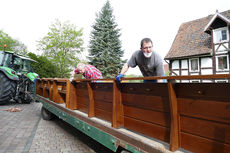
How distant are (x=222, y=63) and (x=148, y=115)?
1674 centimetres

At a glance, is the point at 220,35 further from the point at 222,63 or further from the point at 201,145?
the point at 201,145

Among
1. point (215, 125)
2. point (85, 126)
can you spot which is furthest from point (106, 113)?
point (215, 125)

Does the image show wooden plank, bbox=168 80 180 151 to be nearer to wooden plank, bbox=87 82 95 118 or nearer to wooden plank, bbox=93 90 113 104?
wooden plank, bbox=93 90 113 104

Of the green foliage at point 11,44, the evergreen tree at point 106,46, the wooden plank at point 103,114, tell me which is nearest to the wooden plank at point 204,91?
the wooden plank at point 103,114

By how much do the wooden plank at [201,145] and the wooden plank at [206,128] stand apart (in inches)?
1.2

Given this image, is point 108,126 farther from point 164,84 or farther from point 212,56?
point 212,56

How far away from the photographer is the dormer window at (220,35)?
1535cm

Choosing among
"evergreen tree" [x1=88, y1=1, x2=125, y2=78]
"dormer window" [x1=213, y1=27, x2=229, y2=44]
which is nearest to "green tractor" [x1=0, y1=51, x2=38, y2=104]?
"evergreen tree" [x1=88, y1=1, x2=125, y2=78]

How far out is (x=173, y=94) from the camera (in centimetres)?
151

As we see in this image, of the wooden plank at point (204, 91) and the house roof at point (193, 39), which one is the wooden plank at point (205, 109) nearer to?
the wooden plank at point (204, 91)

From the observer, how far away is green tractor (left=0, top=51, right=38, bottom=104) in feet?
24.4

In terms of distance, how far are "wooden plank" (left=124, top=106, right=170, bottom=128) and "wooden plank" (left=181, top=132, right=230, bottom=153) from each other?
0.21m

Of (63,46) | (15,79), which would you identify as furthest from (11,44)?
(15,79)

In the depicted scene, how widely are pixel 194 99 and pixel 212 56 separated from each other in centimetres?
1694
